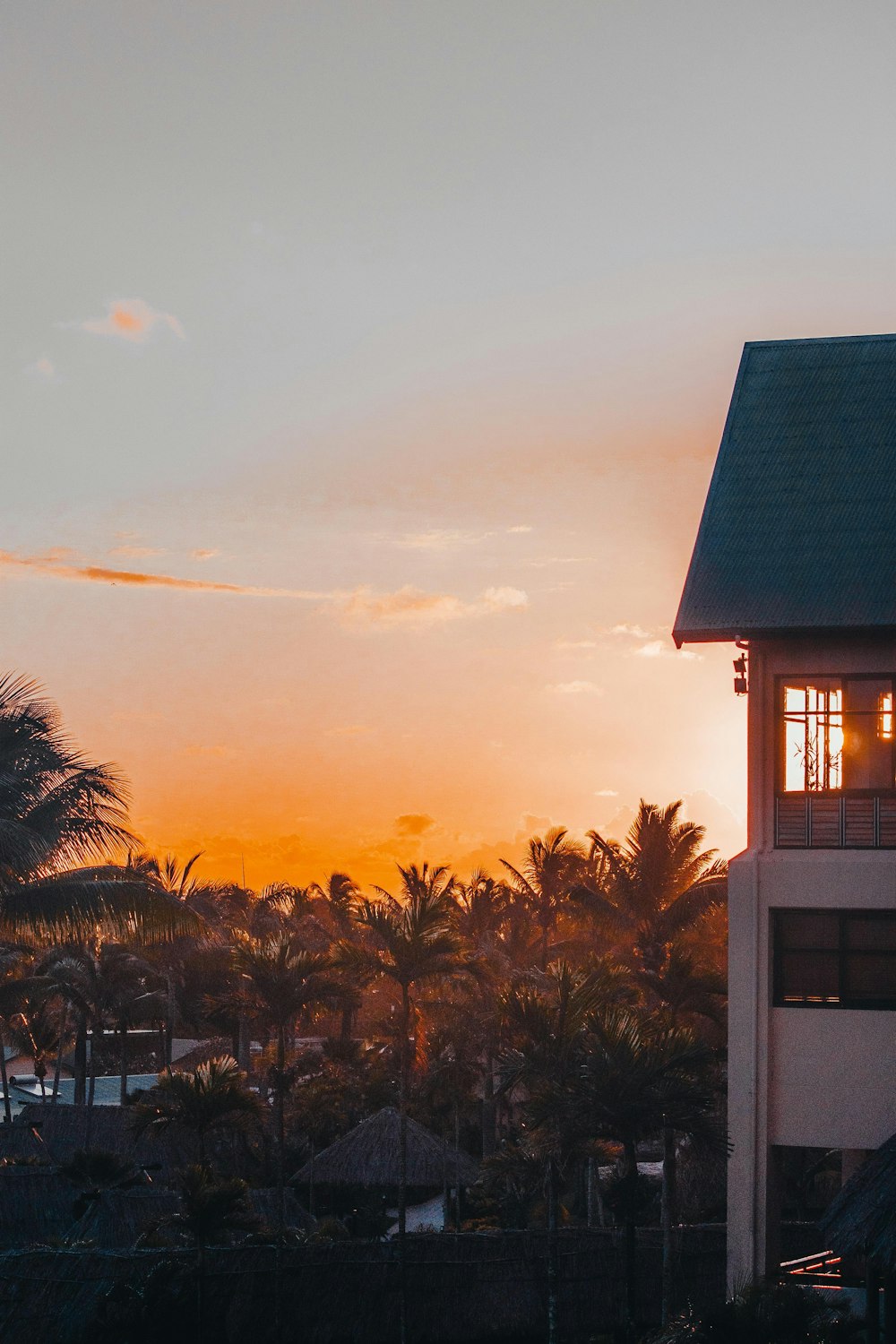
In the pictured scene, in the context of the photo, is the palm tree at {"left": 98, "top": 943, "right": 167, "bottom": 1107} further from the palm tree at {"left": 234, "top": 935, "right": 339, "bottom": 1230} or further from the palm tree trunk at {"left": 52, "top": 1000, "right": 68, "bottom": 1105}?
the palm tree at {"left": 234, "top": 935, "right": 339, "bottom": 1230}

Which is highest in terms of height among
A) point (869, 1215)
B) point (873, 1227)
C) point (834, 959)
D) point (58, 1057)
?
point (834, 959)

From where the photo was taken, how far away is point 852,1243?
700 inches

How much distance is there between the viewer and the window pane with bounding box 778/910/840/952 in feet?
68.6

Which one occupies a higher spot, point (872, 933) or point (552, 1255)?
point (872, 933)

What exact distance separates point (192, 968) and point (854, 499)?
152 feet

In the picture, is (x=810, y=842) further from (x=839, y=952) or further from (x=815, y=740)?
(x=839, y=952)

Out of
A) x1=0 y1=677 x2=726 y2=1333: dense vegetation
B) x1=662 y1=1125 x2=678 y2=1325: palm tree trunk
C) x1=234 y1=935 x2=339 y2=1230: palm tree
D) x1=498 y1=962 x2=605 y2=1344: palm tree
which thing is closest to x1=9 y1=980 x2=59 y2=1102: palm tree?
x1=0 y1=677 x2=726 y2=1333: dense vegetation

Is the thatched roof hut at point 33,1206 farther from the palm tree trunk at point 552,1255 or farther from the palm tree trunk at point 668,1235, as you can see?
the palm tree trunk at point 668,1235

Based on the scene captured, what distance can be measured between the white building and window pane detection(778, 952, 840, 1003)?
2cm

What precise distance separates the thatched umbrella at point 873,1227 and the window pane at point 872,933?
2936mm

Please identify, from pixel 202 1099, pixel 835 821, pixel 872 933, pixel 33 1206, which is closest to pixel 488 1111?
pixel 33 1206

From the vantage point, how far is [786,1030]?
68.1ft

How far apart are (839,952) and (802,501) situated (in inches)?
273

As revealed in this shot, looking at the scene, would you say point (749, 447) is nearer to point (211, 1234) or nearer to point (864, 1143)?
point (864, 1143)
